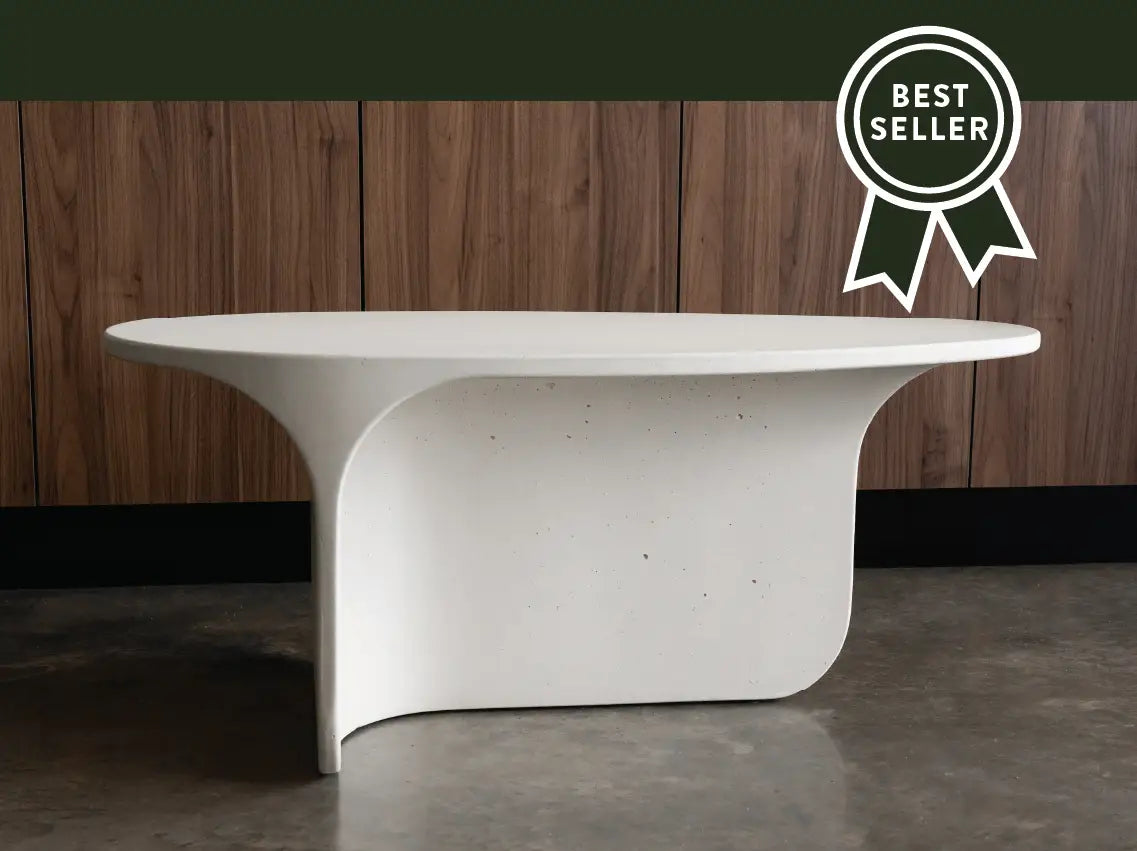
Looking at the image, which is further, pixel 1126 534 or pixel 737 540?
pixel 1126 534

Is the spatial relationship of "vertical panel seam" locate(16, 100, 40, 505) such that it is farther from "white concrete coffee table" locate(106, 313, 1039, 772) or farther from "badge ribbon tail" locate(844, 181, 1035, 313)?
"badge ribbon tail" locate(844, 181, 1035, 313)

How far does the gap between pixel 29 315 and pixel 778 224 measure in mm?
1734

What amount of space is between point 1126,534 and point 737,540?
1.63 meters

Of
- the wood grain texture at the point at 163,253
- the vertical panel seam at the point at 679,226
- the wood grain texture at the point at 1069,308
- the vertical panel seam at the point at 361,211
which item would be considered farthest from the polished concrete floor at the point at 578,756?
the vertical panel seam at the point at 679,226

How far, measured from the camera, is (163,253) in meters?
3.10

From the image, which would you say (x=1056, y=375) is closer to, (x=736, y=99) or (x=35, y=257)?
(x=736, y=99)

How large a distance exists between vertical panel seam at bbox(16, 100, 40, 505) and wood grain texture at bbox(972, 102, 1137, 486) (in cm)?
223

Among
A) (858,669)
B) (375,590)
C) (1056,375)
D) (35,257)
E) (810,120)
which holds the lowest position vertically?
(858,669)

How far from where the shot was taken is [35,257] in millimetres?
3068

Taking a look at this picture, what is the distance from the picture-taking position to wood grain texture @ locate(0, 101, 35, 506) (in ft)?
9.95

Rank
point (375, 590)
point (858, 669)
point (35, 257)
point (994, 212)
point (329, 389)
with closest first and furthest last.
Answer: point (329, 389), point (375, 590), point (858, 669), point (35, 257), point (994, 212)

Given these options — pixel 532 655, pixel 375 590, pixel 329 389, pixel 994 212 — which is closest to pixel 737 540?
→ pixel 532 655

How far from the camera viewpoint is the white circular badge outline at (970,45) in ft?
10.7

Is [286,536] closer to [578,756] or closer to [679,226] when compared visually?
[679,226]
